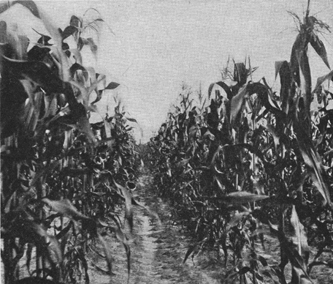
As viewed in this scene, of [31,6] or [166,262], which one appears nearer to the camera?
[31,6]

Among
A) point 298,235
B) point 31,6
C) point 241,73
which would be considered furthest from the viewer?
point 241,73

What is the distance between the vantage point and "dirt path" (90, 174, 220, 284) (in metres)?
4.81

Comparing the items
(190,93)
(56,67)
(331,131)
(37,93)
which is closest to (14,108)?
(37,93)

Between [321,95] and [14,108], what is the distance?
4.72m

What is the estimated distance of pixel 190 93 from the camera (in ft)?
27.9

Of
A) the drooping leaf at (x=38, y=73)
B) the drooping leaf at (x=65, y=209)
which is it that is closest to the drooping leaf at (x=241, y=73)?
the drooping leaf at (x=38, y=73)

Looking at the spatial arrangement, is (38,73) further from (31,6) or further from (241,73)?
(241,73)

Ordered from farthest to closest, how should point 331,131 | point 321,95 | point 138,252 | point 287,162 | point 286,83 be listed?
point 138,252 < point 321,95 < point 331,131 < point 287,162 < point 286,83

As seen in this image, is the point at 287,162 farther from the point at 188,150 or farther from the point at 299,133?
the point at 188,150

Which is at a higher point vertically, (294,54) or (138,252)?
(294,54)

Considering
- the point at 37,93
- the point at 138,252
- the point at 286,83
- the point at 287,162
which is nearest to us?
the point at 37,93

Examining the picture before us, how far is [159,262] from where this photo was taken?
18.9ft

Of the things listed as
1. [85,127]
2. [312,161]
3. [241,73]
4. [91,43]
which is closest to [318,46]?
[312,161]

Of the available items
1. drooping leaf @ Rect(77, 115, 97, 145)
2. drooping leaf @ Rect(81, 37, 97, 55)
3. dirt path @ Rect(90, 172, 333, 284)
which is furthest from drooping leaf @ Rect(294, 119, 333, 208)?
dirt path @ Rect(90, 172, 333, 284)
